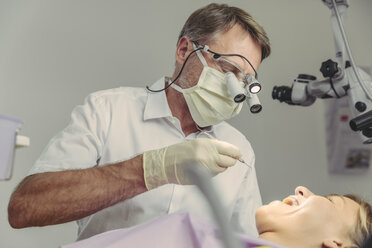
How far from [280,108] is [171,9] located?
3.13 ft

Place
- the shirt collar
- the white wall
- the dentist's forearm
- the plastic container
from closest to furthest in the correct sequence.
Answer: the plastic container
the dentist's forearm
the shirt collar
the white wall

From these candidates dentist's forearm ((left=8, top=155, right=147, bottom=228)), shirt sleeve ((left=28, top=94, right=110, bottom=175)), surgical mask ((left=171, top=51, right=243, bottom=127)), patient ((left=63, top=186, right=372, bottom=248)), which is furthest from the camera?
surgical mask ((left=171, top=51, right=243, bottom=127))

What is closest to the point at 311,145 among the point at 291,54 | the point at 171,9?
the point at 291,54

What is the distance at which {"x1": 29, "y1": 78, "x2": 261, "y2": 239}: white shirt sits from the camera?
152cm

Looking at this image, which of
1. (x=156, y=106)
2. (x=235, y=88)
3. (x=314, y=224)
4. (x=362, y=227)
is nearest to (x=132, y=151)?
(x=156, y=106)

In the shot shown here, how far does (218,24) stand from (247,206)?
0.84 metres

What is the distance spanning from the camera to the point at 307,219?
4.36 feet

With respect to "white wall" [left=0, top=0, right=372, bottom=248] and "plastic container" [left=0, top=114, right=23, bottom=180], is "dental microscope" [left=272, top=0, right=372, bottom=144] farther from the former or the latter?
"plastic container" [left=0, top=114, right=23, bottom=180]

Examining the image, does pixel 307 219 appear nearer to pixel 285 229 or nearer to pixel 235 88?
pixel 285 229

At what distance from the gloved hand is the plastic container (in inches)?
17.9

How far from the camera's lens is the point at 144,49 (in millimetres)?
2400

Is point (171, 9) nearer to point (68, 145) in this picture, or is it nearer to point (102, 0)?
point (102, 0)

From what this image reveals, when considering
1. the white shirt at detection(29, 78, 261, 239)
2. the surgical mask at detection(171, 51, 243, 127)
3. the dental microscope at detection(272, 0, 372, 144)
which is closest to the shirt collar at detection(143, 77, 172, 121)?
the white shirt at detection(29, 78, 261, 239)

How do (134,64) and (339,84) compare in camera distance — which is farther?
(134,64)
